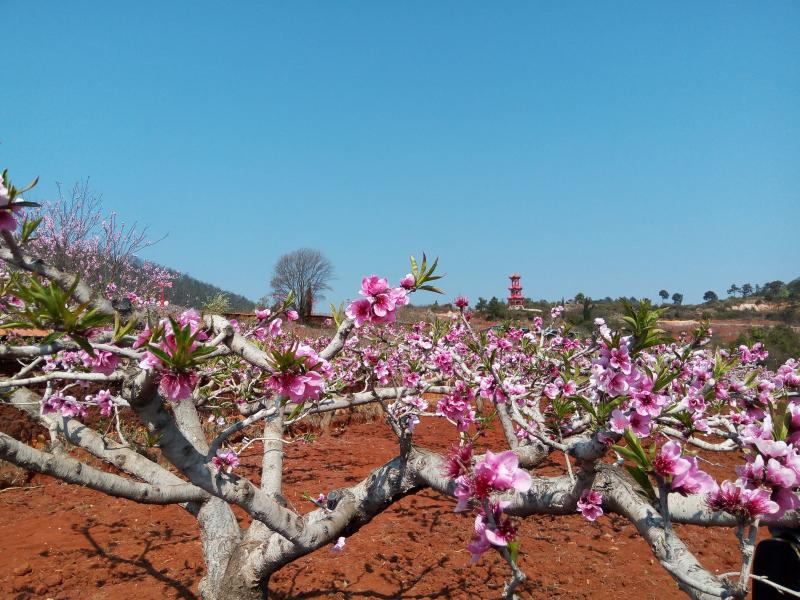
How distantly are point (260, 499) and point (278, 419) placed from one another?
132 cm

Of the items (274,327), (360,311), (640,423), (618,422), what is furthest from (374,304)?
(640,423)

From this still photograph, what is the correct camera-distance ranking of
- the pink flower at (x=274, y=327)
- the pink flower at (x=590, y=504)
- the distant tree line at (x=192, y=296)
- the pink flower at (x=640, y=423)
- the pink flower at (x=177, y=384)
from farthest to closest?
the distant tree line at (x=192, y=296) < the pink flower at (x=274, y=327) < the pink flower at (x=590, y=504) < the pink flower at (x=640, y=423) < the pink flower at (x=177, y=384)

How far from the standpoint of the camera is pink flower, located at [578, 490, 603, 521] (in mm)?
1966

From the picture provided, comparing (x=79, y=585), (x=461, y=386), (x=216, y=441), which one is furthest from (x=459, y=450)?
(x=79, y=585)

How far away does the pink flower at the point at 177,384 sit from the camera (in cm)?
152

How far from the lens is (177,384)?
60.1 inches

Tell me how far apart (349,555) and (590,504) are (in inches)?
118

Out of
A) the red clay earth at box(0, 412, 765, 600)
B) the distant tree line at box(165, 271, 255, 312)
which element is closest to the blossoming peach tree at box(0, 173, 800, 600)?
the red clay earth at box(0, 412, 765, 600)

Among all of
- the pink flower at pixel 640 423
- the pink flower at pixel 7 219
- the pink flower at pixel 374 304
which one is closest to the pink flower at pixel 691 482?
the pink flower at pixel 640 423

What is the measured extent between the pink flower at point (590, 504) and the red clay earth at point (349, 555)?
2251 mm

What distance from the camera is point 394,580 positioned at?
12.8 ft

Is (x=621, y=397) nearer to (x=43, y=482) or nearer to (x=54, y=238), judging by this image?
(x=43, y=482)

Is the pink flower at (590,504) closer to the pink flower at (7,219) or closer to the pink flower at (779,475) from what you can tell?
the pink flower at (779,475)

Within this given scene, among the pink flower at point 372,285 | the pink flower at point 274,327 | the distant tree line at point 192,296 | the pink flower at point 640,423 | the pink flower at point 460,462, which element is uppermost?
the distant tree line at point 192,296
